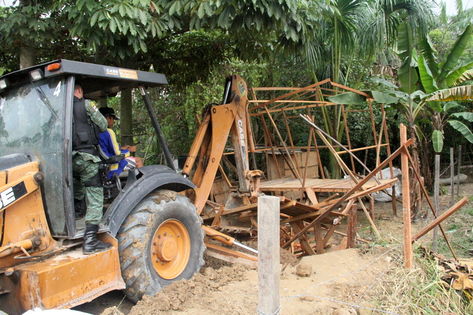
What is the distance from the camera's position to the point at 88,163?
3.60 m

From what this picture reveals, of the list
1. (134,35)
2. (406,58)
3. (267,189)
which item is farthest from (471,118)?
(134,35)

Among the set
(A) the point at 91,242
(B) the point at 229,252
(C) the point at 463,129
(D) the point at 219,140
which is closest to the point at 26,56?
(D) the point at 219,140

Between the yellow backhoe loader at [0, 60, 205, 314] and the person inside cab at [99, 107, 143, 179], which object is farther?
the person inside cab at [99, 107, 143, 179]

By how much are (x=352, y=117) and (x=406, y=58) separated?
4.72m

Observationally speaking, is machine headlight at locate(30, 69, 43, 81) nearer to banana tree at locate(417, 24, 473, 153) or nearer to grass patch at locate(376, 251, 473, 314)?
grass patch at locate(376, 251, 473, 314)

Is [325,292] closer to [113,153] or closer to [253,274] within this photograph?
[253,274]

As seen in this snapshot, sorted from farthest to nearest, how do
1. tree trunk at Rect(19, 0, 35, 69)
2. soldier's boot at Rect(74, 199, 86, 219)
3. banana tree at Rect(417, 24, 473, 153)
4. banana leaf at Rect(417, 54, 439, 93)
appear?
banana leaf at Rect(417, 54, 439, 93)
banana tree at Rect(417, 24, 473, 153)
tree trunk at Rect(19, 0, 35, 69)
soldier's boot at Rect(74, 199, 86, 219)

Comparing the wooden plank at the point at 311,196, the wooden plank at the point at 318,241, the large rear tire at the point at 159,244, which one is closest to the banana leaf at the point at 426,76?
the wooden plank at the point at 311,196

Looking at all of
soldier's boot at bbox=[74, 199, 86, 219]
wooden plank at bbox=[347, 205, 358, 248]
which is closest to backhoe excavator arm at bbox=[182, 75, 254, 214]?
wooden plank at bbox=[347, 205, 358, 248]

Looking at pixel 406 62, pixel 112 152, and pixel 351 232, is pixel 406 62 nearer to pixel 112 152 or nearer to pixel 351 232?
pixel 351 232

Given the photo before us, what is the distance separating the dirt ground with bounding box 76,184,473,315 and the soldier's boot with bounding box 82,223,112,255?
1.66 feet

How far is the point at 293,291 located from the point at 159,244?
138cm

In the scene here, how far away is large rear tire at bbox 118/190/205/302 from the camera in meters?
3.71

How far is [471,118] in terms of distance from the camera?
1021cm
